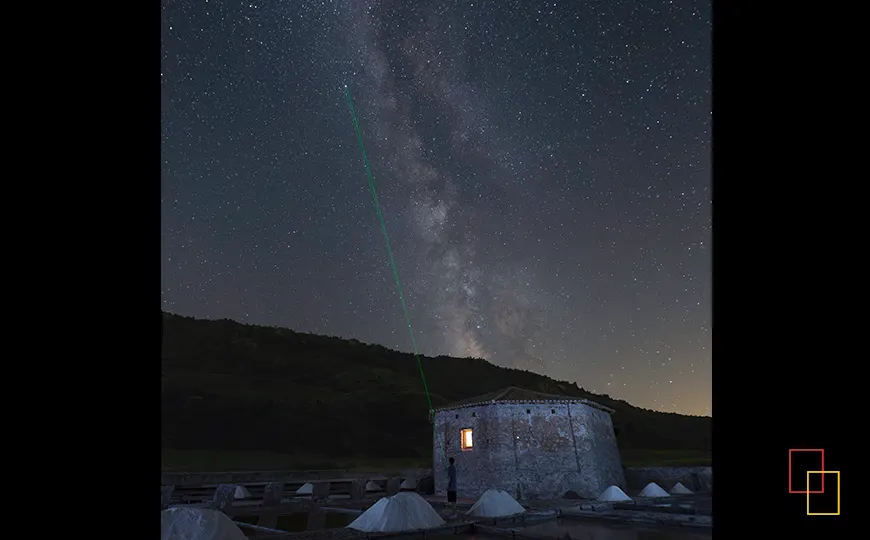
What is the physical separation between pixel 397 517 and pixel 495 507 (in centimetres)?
357

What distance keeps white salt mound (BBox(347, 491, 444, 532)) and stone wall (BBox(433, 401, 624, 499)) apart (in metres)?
12.2

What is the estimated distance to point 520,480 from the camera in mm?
26625

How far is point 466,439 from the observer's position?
28562mm

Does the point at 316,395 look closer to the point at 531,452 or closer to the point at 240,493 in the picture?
the point at 531,452

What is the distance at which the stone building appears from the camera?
2675cm

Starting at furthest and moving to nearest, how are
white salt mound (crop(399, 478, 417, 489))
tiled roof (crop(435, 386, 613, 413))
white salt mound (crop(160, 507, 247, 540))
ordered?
1. tiled roof (crop(435, 386, 613, 413))
2. white salt mound (crop(399, 478, 417, 489))
3. white salt mound (crop(160, 507, 247, 540))

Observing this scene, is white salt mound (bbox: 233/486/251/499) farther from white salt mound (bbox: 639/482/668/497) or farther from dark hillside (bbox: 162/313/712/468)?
dark hillside (bbox: 162/313/712/468)

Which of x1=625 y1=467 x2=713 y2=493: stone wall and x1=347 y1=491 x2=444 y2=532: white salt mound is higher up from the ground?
x1=347 y1=491 x2=444 y2=532: white salt mound

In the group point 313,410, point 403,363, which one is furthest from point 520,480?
point 403,363

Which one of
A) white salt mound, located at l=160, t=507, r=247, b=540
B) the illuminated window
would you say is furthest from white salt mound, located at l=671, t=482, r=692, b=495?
white salt mound, located at l=160, t=507, r=247, b=540

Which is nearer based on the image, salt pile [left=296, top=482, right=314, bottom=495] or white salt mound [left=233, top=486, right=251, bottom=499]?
white salt mound [left=233, top=486, right=251, bottom=499]
